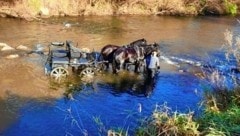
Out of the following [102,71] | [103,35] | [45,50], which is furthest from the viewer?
[103,35]

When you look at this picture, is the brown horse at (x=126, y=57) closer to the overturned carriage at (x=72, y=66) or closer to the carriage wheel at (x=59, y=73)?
the overturned carriage at (x=72, y=66)

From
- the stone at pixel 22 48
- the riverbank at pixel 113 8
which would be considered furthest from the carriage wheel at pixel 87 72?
the riverbank at pixel 113 8

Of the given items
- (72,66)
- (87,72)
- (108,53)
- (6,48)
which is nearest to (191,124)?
(87,72)

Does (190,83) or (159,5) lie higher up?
(159,5)

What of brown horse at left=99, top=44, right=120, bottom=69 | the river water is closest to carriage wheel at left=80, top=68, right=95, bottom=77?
the river water

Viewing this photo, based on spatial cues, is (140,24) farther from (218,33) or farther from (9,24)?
(9,24)

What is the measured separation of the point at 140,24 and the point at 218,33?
217 inches

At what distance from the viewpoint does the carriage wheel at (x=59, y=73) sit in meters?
17.8

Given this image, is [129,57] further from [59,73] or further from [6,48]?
[6,48]

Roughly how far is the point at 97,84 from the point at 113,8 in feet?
56.4

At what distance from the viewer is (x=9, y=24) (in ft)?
91.9

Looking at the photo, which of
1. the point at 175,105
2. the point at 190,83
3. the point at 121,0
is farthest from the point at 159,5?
the point at 175,105

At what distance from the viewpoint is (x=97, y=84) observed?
1752 cm

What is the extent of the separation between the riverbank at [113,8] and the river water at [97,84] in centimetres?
132
